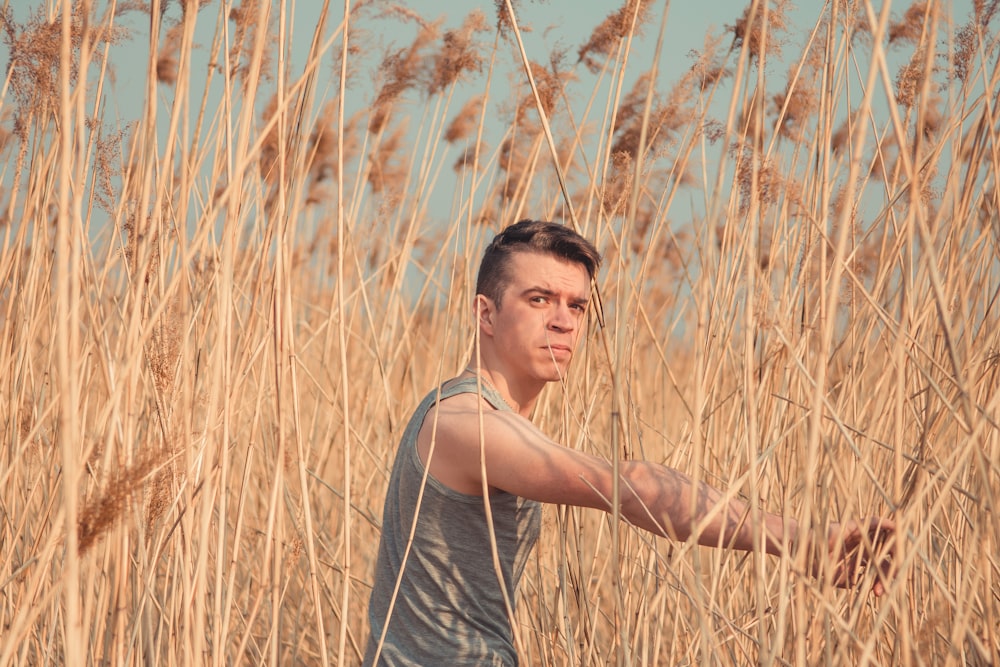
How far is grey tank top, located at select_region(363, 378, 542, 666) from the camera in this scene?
1.53 meters

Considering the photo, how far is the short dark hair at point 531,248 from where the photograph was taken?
1.70 m

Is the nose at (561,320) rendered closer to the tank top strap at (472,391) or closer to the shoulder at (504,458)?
the tank top strap at (472,391)

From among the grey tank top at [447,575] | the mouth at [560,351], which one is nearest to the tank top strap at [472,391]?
the grey tank top at [447,575]

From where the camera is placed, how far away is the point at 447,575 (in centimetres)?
156

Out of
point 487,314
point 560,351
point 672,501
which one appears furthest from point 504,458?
point 487,314

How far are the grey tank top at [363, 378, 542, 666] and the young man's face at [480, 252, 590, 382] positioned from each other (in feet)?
0.37

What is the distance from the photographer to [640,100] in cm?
208

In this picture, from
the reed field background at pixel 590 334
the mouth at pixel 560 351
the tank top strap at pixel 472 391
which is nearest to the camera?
the reed field background at pixel 590 334

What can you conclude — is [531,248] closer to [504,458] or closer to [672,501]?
[504,458]

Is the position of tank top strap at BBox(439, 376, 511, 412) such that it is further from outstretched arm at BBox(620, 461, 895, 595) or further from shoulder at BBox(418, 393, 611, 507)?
outstretched arm at BBox(620, 461, 895, 595)

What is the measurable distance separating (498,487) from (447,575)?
0.71 ft

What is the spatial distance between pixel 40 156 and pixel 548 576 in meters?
1.76

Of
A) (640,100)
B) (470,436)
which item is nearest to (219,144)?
A: (470,436)

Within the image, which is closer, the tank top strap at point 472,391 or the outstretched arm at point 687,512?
the outstretched arm at point 687,512
